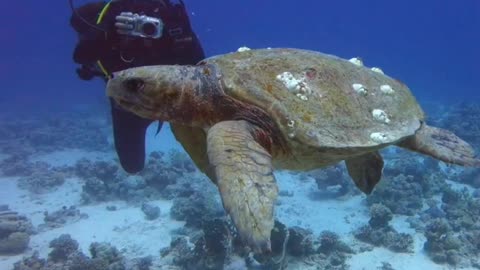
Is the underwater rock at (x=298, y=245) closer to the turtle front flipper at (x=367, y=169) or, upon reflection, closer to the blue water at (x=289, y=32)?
the turtle front flipper at (x=367, y=169)

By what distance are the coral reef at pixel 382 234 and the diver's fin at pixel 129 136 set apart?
5.02 m

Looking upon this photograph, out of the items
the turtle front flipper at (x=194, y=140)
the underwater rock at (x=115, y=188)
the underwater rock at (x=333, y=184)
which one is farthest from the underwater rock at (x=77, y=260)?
the underwater rock at (x=333, y=184)

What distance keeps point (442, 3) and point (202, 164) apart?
156130 millimetres

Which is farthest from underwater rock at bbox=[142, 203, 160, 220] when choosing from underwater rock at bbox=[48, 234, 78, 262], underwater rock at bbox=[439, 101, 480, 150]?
underwater rock at bbox=[439, 101, 480, 150]

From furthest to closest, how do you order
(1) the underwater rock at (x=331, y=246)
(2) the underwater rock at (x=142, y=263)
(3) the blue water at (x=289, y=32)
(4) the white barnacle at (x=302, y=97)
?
(3) the blue water at (x=289, y=32) → (1) the underwater rock at (x=331, y=246) → (2) the underwater rock at (x=142, y=263) → (4) the white barnacle at (x=302, y=97)

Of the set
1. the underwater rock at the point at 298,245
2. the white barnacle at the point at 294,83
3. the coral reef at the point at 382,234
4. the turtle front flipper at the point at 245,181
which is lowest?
the underwater rock at the point at 298,245

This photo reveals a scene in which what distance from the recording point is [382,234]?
792 centimetres

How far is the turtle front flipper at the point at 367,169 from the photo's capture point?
4250mm

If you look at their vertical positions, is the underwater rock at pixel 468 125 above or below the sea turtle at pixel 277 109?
above

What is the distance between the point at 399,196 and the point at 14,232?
9.31m

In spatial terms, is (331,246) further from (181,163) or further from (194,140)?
(181,163)

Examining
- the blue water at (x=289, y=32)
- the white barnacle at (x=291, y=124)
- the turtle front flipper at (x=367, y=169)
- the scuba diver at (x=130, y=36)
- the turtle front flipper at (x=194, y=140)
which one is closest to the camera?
the white barnacle at (x=291, y=124)

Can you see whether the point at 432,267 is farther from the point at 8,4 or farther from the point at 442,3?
the point at 442,3

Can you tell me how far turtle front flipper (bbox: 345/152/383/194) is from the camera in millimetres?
4250
